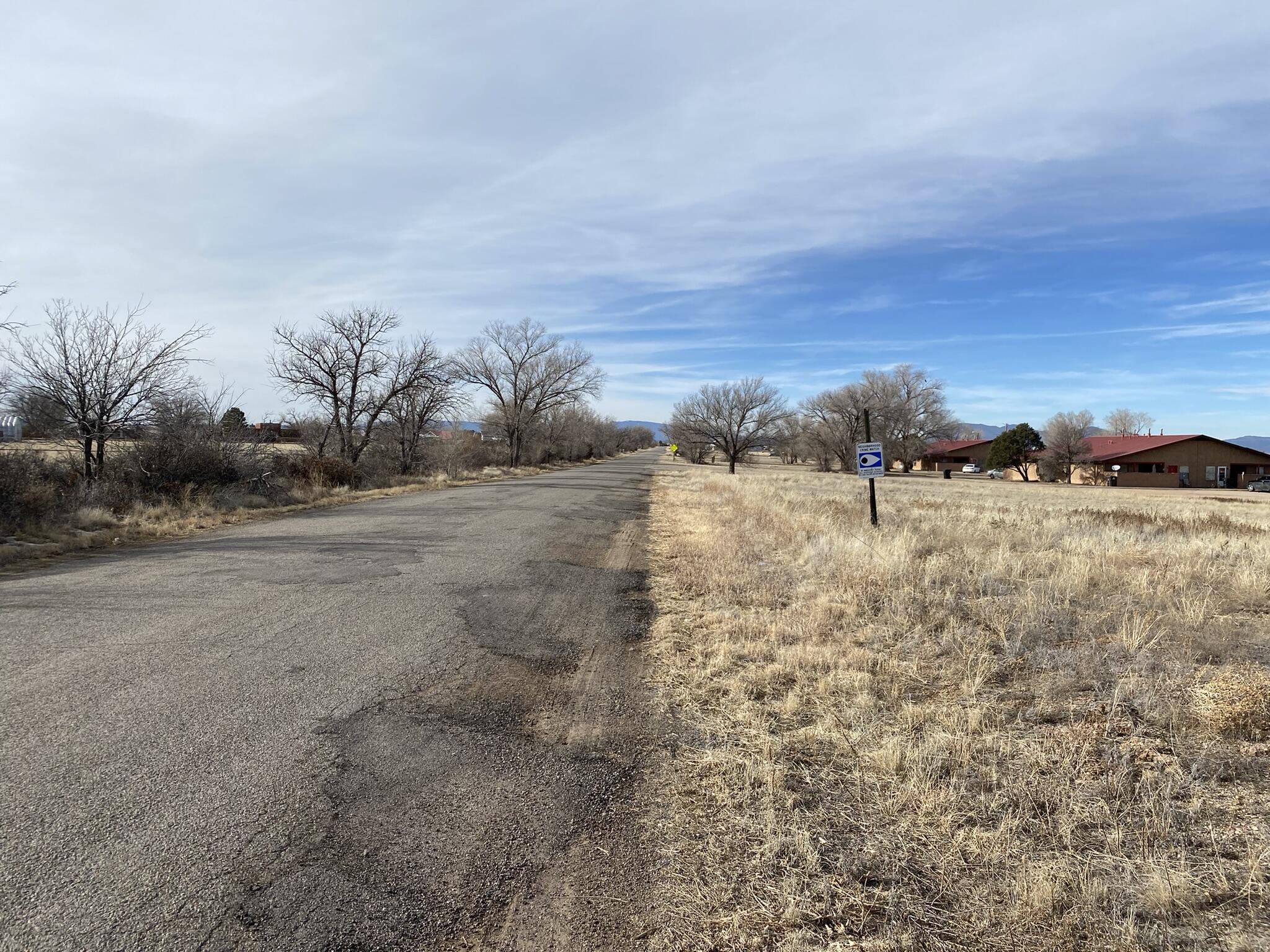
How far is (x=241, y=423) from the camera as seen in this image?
19.5 meters

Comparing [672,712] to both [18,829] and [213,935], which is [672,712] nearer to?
[213,935]

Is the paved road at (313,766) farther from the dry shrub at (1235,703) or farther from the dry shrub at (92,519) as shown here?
the dry shrub at (92,519)

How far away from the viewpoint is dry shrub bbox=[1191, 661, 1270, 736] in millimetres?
3887

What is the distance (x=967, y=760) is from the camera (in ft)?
12.1

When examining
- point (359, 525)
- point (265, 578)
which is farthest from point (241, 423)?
point (265, 578)

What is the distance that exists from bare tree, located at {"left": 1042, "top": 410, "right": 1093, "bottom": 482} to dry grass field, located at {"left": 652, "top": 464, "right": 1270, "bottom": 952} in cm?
6814

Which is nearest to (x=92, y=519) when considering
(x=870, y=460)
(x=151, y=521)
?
(x=151, y=521)

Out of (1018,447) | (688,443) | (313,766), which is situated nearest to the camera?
(313,766)

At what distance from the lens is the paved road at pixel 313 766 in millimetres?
2412

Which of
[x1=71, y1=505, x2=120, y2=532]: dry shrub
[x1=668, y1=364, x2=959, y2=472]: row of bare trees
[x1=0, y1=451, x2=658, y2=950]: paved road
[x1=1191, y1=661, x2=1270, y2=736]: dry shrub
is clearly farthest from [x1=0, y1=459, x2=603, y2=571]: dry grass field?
[x1=668, y1=364, x2=959, y2=472]: row of bare trees

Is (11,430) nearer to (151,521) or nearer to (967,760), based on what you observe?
(151,521)

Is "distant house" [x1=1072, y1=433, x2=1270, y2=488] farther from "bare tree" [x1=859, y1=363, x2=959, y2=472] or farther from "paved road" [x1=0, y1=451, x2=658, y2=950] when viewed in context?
"paved road" [x1=0, y1=451, x2=658, y2=950]

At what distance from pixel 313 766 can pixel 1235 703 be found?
5.60m

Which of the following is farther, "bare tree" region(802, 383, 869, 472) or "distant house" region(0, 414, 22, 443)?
"bare tree" region(802, 383, 869, 472)
